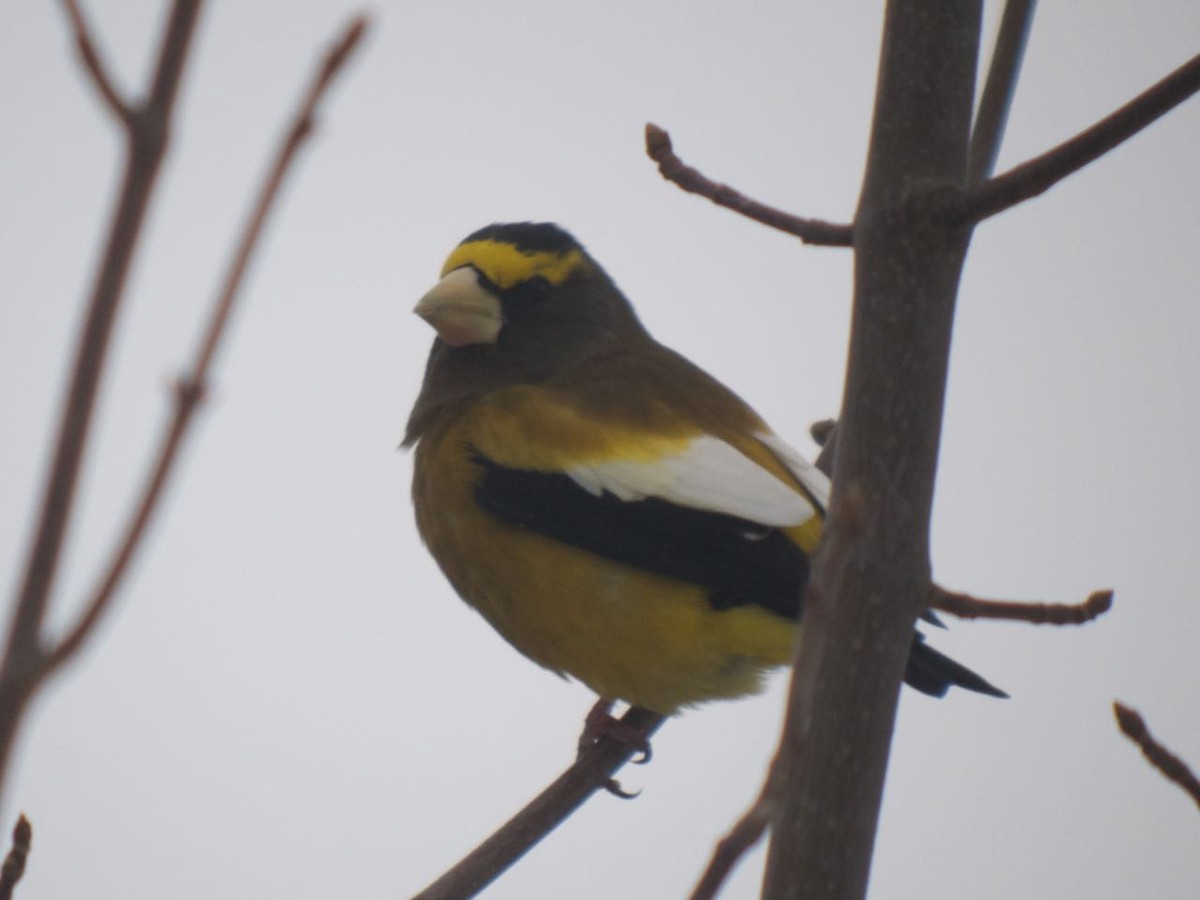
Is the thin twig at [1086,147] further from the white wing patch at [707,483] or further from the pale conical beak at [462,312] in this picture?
the pale conical beak at [462,312]

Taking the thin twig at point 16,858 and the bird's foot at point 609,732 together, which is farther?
the bird's foot at point 609,732

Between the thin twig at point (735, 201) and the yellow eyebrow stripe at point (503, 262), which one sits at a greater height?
the yellow eyebrow stripe at point (503, 262)

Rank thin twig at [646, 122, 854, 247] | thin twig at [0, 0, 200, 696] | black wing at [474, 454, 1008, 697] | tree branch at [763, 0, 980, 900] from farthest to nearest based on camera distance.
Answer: black wing at [474, 454, 1008, 697] → thin twig at [646, 122, 854, 247] → tree branch at [763, 0, 980, 900] → thin twig at [0, 0, 200, 696]

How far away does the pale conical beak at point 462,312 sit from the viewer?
4352 millimetres

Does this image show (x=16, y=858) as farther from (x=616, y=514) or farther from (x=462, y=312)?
(x=462, y=312)

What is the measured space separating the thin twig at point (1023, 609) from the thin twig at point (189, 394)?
1424mm

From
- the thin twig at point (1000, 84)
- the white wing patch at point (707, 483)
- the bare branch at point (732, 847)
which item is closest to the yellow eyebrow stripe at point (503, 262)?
the white wing patch at point (707, 483)

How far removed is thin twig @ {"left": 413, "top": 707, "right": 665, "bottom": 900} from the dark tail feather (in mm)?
767

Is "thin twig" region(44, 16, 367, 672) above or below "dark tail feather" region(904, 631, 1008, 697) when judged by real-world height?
below

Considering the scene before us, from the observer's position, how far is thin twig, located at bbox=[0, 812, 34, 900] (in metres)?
1.57

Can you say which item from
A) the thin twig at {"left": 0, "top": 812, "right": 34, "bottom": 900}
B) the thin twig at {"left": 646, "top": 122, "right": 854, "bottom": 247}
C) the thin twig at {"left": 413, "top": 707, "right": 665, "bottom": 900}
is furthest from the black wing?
the thin twig at {"left": 0, "top": 812, "right": 34, "bottom": 900}

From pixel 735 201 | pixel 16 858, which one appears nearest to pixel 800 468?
pixel 735 201

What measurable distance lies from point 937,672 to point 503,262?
76.4 inches

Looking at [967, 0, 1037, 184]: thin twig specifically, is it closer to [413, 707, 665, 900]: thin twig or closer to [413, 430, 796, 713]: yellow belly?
[413, 430, 796, 713]: yellow belly
